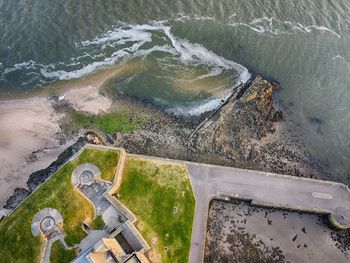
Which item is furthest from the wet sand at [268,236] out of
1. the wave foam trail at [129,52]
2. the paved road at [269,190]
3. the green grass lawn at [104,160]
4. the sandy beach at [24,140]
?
the sandy beach at [24,140]

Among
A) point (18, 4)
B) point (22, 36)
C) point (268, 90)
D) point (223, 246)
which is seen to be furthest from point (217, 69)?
point (18, 4)

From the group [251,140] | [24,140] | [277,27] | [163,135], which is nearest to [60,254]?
[24,140]

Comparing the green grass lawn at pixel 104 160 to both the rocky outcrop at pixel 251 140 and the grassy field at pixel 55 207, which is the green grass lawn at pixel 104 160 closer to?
the grassy field at pixel 55 207

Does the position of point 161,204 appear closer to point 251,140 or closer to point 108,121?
point 251,140

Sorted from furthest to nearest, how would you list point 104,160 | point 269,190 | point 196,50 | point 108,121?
point 196,50 < point 108,121 < point 269,190 < point 104,160

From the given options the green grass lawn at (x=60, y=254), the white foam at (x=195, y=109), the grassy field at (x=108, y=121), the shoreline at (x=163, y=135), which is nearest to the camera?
the green grass lawn at (x=60, y=254)
